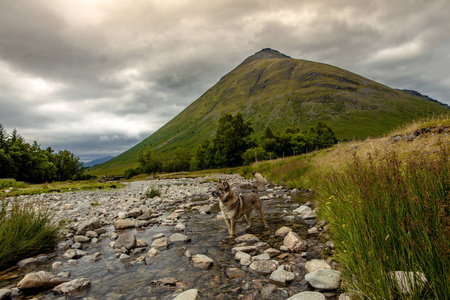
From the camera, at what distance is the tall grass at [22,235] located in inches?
265

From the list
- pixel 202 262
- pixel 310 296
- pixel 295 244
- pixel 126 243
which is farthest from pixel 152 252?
pixel 310 296

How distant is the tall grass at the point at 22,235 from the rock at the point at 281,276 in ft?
25.9

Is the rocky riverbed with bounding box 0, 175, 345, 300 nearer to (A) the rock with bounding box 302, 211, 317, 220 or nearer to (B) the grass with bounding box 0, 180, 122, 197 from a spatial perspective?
(A) the rock with bounding box 302, 211, 317, 220

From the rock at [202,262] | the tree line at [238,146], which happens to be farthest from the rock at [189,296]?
the tree line at [238,146]

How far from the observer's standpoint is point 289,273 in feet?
17.7

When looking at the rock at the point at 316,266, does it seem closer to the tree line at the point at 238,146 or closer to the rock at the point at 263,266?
the rock at the point at 263,266

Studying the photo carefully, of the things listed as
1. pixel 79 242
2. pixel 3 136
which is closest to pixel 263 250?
pixel 79 242

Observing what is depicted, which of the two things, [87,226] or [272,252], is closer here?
[272,252]

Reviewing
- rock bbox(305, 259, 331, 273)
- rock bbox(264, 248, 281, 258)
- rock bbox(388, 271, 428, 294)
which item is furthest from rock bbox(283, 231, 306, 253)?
rock bbox(388, 271, 428, 294)

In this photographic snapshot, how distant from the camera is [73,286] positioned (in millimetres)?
5391

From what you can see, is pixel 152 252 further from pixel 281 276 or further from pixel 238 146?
pixel 238 146

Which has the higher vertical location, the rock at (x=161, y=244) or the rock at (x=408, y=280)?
the rock at (x=408, y=280)

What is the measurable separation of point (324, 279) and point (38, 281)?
6.90 metres

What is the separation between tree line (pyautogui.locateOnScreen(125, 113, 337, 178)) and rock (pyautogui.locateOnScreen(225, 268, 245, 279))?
63.0m
